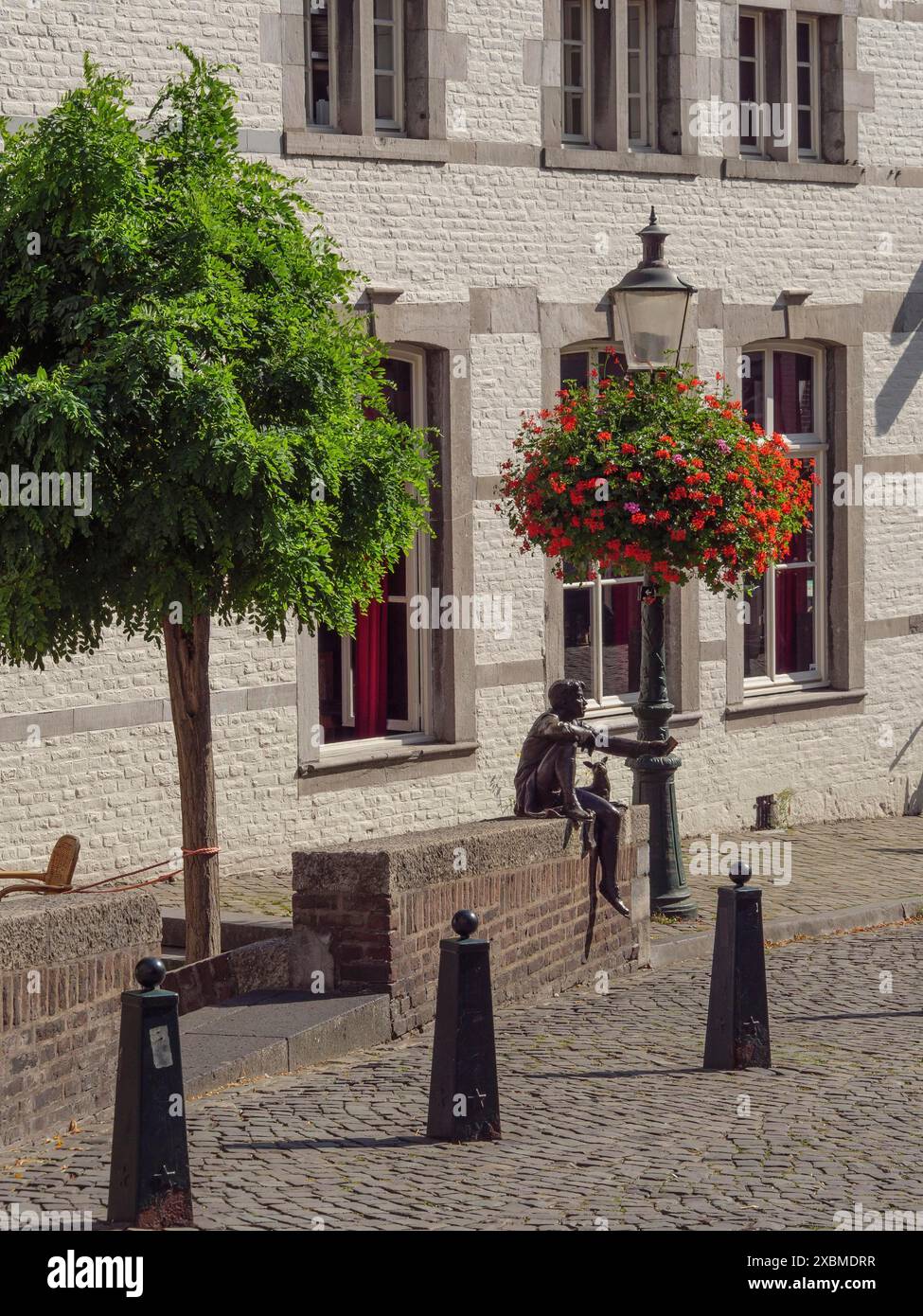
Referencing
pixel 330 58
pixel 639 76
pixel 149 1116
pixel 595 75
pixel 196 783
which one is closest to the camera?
pixel 149 1116

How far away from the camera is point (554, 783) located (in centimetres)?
1073

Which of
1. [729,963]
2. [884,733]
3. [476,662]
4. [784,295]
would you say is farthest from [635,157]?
[729,963]

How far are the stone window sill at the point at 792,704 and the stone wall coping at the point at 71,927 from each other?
9.47 metres

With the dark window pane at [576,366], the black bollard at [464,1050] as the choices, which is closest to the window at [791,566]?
the dark window pane at [576,366]

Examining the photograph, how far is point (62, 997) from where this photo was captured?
24.7 ft

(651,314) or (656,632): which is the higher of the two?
(651,314)

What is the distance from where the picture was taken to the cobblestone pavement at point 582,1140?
21.7 ft

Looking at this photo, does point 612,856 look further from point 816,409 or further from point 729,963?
point 816,409

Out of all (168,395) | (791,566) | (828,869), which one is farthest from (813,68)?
(168,395)

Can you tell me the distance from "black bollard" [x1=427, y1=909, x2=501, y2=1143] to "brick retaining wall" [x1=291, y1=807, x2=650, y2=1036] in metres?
1.68

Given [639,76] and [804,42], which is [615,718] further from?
[804,42]

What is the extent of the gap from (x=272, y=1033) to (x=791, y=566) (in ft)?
32.3

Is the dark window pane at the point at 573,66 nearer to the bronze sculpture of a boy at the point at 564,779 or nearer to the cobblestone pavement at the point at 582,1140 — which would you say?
the bronze sculpture of a boy at the point at 564,779

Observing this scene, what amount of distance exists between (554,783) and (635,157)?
6963 millimetres
